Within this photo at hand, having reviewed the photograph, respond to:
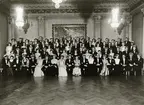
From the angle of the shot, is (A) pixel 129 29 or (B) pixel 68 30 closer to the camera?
(A) pixel 129 29

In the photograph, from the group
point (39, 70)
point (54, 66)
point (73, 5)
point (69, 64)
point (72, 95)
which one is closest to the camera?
point (72, 95)

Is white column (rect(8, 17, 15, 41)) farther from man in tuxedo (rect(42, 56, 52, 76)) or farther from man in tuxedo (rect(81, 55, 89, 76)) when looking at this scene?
man in tuxedo (rect(81, 55, 89, 76))

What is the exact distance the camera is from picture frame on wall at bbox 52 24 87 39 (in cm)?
1311

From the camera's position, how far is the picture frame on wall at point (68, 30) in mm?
13109

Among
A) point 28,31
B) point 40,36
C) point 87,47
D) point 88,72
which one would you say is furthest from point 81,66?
point 28,31

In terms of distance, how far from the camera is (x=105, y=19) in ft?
42.9

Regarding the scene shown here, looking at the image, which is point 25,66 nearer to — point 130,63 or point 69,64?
point 69,64

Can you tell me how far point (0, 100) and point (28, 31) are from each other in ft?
27.7

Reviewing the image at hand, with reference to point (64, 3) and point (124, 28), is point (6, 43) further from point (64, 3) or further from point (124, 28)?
point (124, 28)

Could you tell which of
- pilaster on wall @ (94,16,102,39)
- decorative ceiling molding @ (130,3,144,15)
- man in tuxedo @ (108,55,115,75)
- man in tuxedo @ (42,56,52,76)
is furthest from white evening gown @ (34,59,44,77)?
decorative ceiling molding @ (130,3,144,15)

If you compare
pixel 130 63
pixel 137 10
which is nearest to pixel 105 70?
pixel 130 63

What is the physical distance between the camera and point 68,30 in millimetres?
13125

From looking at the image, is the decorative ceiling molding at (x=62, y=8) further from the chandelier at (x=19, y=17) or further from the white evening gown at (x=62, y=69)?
the chandelier at (x=19, y=17)

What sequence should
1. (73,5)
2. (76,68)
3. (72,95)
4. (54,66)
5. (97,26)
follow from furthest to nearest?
1. (97,26)
2. (73,5)
3. (54,66)
4. (76,68)
5. (72,95)
